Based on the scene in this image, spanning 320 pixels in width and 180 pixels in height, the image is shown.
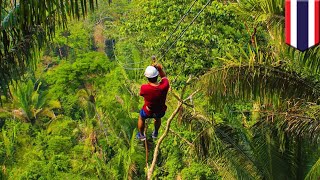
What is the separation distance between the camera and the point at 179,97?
14094 mm

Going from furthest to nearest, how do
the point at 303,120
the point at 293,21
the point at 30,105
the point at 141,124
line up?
the point at 30,105, the point at 141,124, the point at 303,120, the point at 293,21

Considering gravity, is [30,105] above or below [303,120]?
below

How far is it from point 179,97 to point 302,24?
948 cm

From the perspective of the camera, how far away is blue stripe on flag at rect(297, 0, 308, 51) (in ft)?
14.9

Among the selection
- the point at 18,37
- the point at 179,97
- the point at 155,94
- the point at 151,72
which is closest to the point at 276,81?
the point at 155,94

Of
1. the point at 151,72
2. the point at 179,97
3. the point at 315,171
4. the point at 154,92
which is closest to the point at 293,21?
the point at 151,72

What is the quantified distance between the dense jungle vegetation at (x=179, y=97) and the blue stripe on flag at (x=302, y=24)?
4.94 ft

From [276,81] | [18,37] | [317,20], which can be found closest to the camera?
[317,20]

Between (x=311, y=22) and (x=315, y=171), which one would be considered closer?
(x=311, y=22)

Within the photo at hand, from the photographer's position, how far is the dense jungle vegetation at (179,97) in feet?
21.8

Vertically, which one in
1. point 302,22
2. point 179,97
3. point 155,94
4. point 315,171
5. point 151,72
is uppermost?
point 302,22

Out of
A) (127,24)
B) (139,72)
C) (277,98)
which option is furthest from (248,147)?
(139,72)

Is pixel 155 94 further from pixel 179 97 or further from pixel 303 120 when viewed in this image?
pixel 179 97

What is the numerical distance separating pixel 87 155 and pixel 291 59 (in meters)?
17.1
